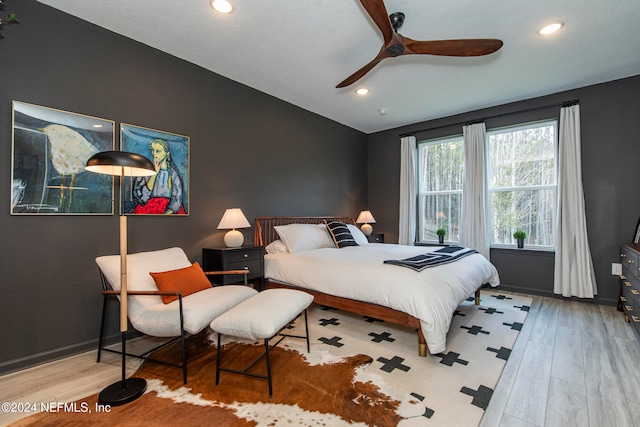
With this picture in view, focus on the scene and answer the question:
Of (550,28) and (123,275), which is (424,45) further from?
(123,275)

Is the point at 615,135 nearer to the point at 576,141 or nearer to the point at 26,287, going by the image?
the point at 576,141

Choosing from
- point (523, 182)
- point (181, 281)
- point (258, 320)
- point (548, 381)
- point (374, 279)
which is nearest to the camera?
point (258, 320)

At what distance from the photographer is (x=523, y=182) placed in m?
4.32

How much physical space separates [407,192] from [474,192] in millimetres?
1125

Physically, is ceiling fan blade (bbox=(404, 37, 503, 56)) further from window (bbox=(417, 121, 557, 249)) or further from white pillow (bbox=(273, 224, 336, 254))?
window (bbox=(417, 121, 557, 249))

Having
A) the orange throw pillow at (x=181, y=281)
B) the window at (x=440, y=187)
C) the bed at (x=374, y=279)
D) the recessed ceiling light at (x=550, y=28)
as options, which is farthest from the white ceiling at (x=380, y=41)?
the orange throw pillow at (x=181, y=281)

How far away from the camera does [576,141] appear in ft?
12.3

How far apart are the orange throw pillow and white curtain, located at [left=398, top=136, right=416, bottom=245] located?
12.3ft

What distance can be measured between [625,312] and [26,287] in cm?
567

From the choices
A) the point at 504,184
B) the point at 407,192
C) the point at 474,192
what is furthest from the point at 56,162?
the point at 504,184

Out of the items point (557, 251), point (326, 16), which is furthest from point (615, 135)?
point (326, 16)

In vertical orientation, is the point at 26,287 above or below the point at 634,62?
below

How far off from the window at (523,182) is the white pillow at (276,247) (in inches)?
126

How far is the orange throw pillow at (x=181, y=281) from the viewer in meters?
2.27
